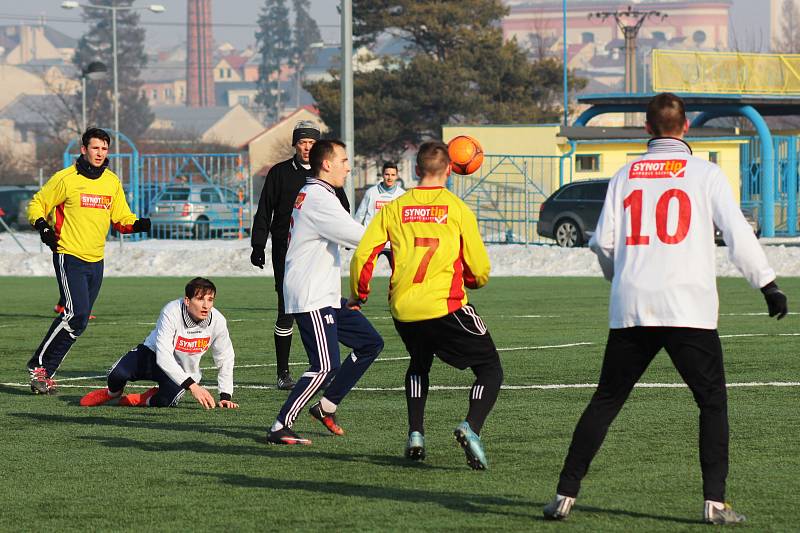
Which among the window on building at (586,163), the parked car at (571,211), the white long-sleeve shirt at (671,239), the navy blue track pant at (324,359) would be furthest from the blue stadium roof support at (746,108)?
the white long-sleeve shirt at (671,239)

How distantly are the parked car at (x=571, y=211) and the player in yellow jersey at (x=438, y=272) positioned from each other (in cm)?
2727

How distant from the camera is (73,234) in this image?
11352 millimetres

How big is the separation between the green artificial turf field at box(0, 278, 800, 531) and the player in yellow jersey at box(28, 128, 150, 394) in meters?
0.42

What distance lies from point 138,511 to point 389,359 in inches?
259

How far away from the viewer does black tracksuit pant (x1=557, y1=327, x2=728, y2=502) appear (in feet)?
21.0

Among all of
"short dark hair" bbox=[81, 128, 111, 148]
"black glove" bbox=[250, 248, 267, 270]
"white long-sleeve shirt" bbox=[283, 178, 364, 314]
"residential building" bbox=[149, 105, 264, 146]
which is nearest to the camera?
"white long-sleeve shirt" bbox=[283, 178, 364, 314]

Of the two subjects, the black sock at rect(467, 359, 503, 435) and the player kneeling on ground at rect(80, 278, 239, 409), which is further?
the player kneeling on ground at rect(80, 278, 239, 409)

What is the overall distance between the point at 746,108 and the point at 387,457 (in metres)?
34.6

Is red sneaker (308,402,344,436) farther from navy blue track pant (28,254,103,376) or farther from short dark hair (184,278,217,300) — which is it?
navy blue track pant (28,254,103,376)

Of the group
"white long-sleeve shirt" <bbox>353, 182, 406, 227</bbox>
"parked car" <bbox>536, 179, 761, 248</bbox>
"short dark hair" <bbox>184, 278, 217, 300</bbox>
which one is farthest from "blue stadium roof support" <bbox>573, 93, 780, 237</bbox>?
"short dark hair" <bbox>184, 278, 217, 300</bbox>

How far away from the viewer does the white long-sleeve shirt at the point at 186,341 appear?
1005 centimetres

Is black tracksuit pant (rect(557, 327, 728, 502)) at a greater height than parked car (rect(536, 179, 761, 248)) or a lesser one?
lesser

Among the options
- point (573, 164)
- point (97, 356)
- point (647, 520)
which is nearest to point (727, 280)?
point (97, 356)

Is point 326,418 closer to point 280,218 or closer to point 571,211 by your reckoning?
point 280,218
